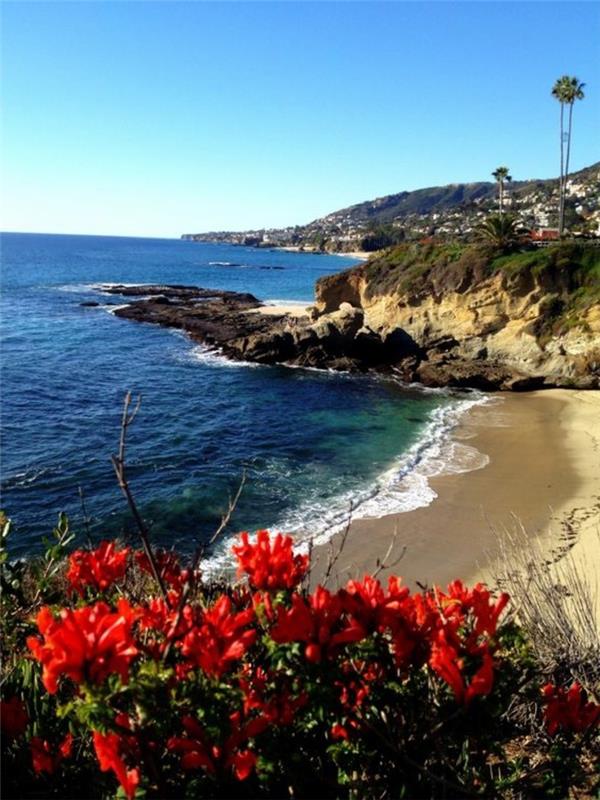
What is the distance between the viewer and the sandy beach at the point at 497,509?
42.4ft

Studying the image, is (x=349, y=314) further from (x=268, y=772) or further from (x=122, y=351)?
(x=268, y=772)

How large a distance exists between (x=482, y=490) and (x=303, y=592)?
1470 centimetres

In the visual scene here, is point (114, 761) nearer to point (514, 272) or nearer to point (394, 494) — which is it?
point (394, 494)

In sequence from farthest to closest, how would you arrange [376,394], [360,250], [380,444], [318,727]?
[360,250], [376,394], [380,444], [318,727]

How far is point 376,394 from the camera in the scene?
2870 cm

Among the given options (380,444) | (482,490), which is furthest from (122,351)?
(482,490)

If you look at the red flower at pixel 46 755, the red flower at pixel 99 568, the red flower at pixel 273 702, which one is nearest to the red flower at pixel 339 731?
the red flower at pixel 273 702

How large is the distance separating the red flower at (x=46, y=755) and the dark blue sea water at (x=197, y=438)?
436 centimetres

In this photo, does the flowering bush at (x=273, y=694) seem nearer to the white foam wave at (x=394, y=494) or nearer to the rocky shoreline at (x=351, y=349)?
the white foam wave at (x=394, y=494)

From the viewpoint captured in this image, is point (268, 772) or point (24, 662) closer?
point (268, 772)

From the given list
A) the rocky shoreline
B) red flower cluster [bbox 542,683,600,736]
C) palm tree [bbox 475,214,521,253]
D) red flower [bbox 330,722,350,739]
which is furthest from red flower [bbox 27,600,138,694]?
palm tree [bbox 475,214,521,253]

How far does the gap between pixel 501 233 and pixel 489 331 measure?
694 centimetres

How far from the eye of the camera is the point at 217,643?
244 cm

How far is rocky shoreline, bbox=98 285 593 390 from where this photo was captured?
3019cm
